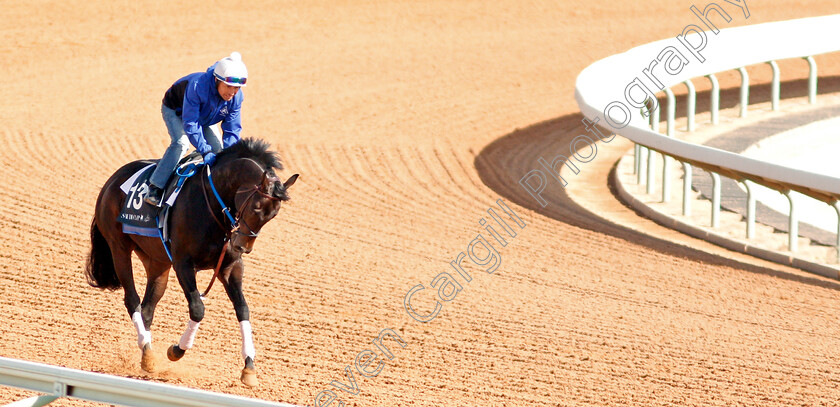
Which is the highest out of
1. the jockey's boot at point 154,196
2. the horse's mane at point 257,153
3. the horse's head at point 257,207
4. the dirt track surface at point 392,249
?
the horse's mane at point 257,153

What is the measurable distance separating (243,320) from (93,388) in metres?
2.01

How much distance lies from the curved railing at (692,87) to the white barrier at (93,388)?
6633mm

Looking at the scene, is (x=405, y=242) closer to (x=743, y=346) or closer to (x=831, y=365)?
(x=743, y=346)

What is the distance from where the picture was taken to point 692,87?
1354 cm

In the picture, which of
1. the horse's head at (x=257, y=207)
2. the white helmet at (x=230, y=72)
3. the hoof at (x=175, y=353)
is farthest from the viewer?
the hoof at (x=175, y=353)

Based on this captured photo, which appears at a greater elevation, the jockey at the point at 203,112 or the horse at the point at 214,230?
the jockey at the point at 203,112

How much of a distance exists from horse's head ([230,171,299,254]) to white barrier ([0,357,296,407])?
5.22ft

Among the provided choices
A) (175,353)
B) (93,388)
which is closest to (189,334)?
(175,353)

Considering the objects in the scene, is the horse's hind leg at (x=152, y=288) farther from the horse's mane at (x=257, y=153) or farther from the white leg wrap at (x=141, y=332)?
the horse's mane at (x=257, y=153)

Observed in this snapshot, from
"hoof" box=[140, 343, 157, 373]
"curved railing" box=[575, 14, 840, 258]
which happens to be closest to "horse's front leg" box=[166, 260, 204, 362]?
"hoof" box=[140, 343, 157, 373]

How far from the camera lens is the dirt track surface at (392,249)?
21.4ft

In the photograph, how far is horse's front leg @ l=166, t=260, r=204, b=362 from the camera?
5.98 m

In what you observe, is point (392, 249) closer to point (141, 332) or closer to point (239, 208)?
point (141, 332)

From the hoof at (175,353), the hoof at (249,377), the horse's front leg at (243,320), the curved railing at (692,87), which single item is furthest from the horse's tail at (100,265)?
the curved railing at (692,87)
